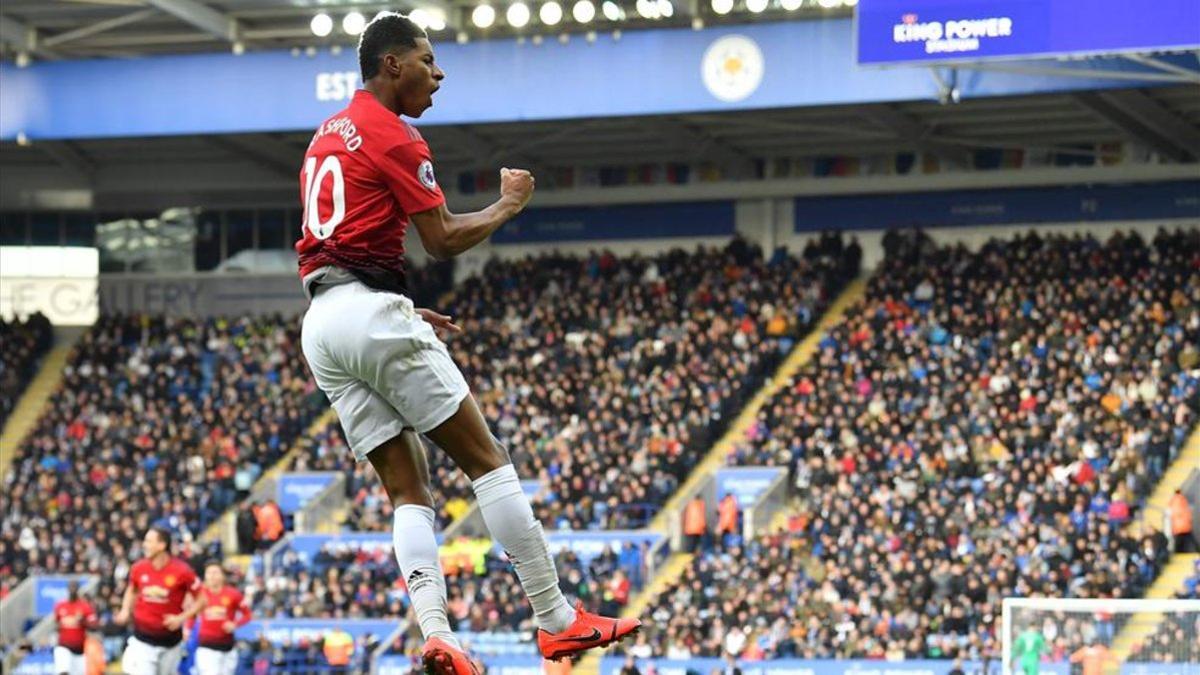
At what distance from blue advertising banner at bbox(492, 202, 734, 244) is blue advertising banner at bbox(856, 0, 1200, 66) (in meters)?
12.9

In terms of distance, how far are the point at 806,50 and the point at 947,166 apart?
795 cm

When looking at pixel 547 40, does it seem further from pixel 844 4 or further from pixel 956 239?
pixel 956 239

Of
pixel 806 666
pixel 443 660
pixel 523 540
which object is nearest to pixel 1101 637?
pixel 806 666

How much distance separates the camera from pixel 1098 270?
30609mm

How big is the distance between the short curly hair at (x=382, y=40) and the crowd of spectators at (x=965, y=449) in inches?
690

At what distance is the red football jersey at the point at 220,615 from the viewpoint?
1655 centimetres

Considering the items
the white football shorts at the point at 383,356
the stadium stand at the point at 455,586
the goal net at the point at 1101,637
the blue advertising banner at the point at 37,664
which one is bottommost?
the blue advertising banner at the point at 37,664

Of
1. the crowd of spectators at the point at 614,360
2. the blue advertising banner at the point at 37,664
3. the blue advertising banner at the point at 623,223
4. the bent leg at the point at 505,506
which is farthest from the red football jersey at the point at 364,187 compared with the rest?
the blue advertising banner at the point at 623,223

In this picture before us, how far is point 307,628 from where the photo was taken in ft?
88.1

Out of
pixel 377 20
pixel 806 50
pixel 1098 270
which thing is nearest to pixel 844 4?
pixel 806 50

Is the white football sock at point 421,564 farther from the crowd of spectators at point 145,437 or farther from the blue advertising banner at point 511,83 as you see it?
the crowd of spectators at point 145,437

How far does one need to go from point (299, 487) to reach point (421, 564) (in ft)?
81.9

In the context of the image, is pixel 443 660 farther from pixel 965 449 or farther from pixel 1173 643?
pixel 965 449

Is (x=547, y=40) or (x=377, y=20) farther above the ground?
(x=547, y=40)
